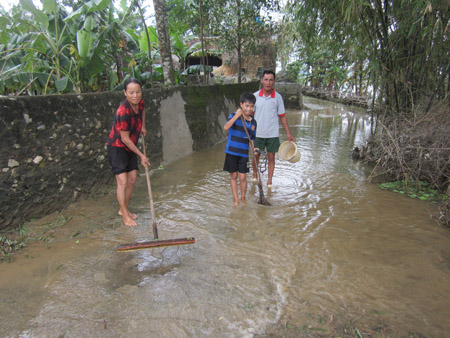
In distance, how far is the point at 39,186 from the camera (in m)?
3.46

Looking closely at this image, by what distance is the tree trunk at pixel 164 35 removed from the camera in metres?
6.26

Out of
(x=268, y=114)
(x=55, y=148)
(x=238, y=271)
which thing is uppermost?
(x=268, y=114)

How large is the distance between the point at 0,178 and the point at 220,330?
252 cm

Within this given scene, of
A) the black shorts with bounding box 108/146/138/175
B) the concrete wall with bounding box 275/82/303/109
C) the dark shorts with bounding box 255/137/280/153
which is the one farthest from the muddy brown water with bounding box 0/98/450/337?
the concrete wall with bounding box 275/82/303/109

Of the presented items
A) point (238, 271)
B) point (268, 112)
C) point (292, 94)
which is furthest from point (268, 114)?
point (292, 94)

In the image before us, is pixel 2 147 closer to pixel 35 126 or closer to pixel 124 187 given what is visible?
pixel 35 126

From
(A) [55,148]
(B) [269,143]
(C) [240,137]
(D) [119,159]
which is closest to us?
(D) [119,159]

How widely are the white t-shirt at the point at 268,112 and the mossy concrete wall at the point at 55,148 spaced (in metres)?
1.93

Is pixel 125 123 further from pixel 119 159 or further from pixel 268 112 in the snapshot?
pixel 268 112

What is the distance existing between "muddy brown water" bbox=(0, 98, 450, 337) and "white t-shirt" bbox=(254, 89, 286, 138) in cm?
94

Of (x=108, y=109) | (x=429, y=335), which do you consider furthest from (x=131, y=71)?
(x=429, y=335)

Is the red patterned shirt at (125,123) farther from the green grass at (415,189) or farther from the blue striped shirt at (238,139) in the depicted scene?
the green grass at (415,189)

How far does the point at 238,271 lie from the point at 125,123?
1.87 m

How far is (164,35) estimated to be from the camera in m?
6.41
